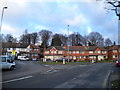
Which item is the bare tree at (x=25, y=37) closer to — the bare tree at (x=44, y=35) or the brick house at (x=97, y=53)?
the bare tree at (x=44, y=35)

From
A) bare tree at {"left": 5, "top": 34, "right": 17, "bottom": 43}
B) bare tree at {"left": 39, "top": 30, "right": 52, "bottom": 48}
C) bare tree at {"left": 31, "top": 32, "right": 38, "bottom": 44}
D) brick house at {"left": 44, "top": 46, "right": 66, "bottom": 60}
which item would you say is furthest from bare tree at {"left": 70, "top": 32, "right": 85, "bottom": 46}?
bare tree at {"left": 5, "top": 34, "right": 17, "bottom": 43}

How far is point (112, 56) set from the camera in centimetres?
8481

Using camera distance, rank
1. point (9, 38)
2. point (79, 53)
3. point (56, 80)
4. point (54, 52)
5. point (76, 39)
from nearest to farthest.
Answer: point (56, 80) < point (54, 52) < point (79, 53) < point (9, 38) < point (76, 39)

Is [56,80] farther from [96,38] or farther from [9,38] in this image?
[96,38]

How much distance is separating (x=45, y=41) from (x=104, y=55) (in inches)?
1453

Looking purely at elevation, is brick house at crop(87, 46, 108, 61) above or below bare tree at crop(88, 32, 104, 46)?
below

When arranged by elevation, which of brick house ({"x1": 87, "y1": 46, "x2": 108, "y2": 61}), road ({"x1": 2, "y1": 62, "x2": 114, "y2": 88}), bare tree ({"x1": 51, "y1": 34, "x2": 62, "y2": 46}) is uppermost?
bare tree ({"x1": 51, "y1": 34, "x2": 62, "y2": 46})

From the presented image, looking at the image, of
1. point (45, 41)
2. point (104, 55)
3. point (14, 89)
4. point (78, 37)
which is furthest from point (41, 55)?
point (14, 89)

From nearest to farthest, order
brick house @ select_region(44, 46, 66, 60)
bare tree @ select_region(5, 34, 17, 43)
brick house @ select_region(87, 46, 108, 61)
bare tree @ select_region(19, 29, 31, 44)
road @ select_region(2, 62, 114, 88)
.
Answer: road @ select_region(2, 62, 114, 88)
brick house @ select_region(44, 46, 66, 60)
brick house @ select_region(87, 46, 108, 61)
bare tree @ select_region(5, 34, 17, 43)
bare tree @ select_region(19, 29, 31, 44)

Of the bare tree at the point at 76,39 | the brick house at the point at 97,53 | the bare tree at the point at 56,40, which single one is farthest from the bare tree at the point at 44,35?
the brick house at the point at 97,53

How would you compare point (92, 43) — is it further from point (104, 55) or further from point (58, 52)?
point (58, 52)

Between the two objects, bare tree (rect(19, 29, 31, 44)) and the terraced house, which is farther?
bare tree (rect(19, 29, 31, 44))

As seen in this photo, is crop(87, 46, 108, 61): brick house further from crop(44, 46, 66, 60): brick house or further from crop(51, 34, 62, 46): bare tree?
crop(51, 34, 62, 46): bare tree

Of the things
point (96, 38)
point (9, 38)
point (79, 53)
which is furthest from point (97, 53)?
point (9, 38)
